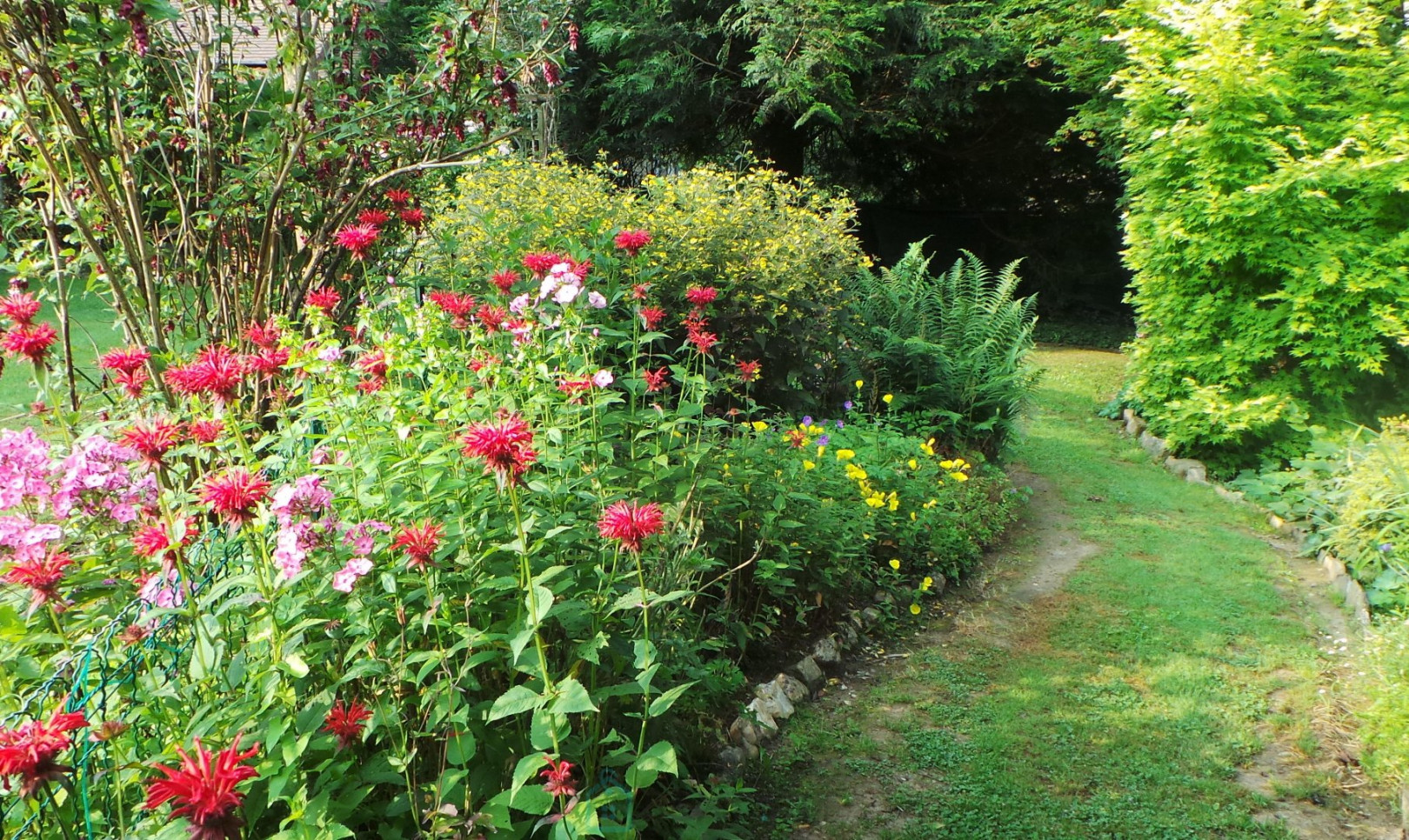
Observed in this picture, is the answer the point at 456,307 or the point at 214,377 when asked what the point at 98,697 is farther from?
the point at 456,307

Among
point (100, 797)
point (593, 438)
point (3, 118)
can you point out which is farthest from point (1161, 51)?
point (100, 797)

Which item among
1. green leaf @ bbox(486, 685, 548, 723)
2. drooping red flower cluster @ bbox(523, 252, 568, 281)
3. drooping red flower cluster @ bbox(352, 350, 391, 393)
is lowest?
green leaf @ bbox(486, 685, 548, 723)

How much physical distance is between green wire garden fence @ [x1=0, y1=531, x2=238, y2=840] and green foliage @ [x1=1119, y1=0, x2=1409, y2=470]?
21.7ft

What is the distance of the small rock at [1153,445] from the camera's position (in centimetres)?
744

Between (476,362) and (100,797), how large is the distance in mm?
1509

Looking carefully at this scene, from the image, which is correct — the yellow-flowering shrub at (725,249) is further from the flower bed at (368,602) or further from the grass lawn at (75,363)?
the flower bed at (368,602)

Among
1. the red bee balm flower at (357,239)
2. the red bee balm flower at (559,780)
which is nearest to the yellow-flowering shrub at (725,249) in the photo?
the red bee balm flower at (357,239)

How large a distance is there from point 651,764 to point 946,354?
206 inches

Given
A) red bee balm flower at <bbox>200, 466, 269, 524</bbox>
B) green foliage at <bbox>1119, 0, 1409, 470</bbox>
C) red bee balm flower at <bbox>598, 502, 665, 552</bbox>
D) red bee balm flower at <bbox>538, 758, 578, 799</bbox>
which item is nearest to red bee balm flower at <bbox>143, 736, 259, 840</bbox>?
red bee balm flower at <bbox>200, 466, 269, 524</bbox>

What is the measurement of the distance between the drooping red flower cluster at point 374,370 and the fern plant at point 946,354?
4.27m

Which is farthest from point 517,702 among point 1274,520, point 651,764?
point 1274,520

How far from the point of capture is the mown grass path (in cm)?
303

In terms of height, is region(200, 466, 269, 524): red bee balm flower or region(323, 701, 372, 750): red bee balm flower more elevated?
region(200, 466, 269, 524): red bee balm flower

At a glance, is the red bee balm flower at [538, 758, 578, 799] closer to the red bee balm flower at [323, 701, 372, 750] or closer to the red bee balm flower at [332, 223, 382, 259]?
the red bee balm flower at [323, 701, 372, 750]
